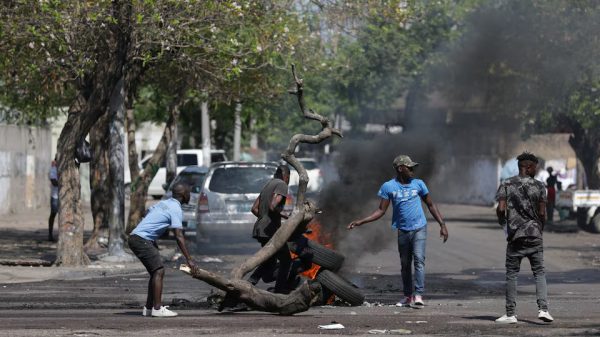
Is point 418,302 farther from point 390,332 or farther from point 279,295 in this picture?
point 390,332

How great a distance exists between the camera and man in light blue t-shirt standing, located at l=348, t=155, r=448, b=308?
13492 millimetres

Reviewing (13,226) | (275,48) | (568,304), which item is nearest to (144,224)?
(568,304)

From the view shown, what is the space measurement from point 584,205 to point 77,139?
15.4m

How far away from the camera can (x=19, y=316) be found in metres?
12.2

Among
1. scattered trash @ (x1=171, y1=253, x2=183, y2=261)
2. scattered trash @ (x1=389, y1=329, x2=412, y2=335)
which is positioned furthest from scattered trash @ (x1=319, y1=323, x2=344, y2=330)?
scattered trash @ (x1=171, y1=253, x2=183, y2=261)

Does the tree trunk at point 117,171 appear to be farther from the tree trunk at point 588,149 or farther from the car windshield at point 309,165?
the car windshield at point 309,165

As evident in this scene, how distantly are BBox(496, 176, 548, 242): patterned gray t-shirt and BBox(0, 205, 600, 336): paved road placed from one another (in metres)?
0.90

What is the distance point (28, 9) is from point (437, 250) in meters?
9.72

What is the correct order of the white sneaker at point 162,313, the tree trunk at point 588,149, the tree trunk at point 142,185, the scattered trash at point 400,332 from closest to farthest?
1. the scattered trash at point 400,332
2. the white sneaker at point 162,313
3. the tree trunk at point 142,185
4. the tree trunk at point 588,149

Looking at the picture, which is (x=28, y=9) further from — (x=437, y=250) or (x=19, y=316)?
(x=437, y=250)

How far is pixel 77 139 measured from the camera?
1864cm

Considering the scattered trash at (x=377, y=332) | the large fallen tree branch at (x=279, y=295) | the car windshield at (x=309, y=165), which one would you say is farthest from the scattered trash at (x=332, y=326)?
the car windshield at (x=309, y=165)

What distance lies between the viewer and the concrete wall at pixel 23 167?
35375 mm

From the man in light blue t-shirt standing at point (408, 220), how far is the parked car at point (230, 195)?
28.6 ft
